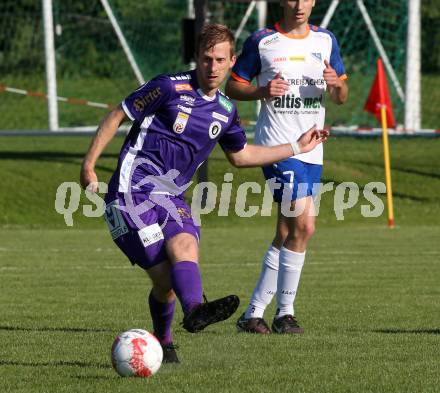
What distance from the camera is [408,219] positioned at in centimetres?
2089

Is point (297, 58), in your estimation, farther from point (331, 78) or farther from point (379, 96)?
point (379, 96)

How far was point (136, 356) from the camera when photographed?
638 centimetres

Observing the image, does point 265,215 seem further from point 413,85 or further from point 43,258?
point 43,258

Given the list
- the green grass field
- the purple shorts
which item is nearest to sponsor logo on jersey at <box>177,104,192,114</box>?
the purple shorts

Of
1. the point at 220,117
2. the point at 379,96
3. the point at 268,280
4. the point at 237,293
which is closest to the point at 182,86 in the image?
the point at 220,117

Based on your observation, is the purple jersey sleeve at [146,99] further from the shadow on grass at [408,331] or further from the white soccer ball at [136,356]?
the shadow on grass at [408,331]

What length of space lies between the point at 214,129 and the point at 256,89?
62.4 inches

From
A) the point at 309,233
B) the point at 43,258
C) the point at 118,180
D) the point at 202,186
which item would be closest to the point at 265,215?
the point at 202,186

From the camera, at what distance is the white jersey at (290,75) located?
8688 mm

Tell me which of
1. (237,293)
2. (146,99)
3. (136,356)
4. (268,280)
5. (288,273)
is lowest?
(237,293)

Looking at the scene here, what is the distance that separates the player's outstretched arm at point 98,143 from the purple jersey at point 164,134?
0.22 feet

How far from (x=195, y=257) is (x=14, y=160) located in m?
17.3

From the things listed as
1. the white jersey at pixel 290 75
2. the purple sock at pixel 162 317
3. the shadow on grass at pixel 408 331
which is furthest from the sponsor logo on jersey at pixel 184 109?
the shadow on grass at pixel 408 331

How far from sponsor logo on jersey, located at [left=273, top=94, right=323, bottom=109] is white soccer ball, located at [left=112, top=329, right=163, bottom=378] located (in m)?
2.74
